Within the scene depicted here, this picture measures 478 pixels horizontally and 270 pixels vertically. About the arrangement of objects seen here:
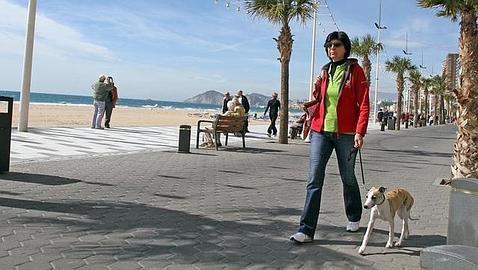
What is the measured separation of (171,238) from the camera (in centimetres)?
516

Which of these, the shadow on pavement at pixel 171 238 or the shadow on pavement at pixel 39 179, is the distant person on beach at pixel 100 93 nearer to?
the shadow on pavement at pixel 39 179

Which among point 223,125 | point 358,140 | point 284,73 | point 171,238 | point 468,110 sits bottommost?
point 171,238

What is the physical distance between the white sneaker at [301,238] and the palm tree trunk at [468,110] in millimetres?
5340

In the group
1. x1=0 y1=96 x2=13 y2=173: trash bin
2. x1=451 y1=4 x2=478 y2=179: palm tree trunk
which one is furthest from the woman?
x1=451 y1=4 x2=478 y2=179: palm tree trunk

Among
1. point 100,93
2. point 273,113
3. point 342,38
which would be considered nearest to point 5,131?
point 342,38

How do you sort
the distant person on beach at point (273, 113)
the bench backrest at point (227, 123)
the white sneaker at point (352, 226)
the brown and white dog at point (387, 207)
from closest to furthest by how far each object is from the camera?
the brown and white dog at point (387, 207)
the white sneaker at point (352, 226)
the bench backrest at point (227, 123)
the distant person on beach at point (273, 113)

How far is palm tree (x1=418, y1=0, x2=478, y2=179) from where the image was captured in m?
9.51

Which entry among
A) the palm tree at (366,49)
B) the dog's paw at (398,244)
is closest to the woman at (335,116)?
the dog's paw at (398,244)

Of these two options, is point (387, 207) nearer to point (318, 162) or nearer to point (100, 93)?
point (318, 162)

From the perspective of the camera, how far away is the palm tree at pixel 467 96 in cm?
951

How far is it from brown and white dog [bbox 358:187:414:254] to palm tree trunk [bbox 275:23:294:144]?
524 inches

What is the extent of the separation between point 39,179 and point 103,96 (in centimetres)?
1196

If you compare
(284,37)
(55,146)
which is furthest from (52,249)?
(284,37)

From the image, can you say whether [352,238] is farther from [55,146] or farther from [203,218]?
[55,146]
